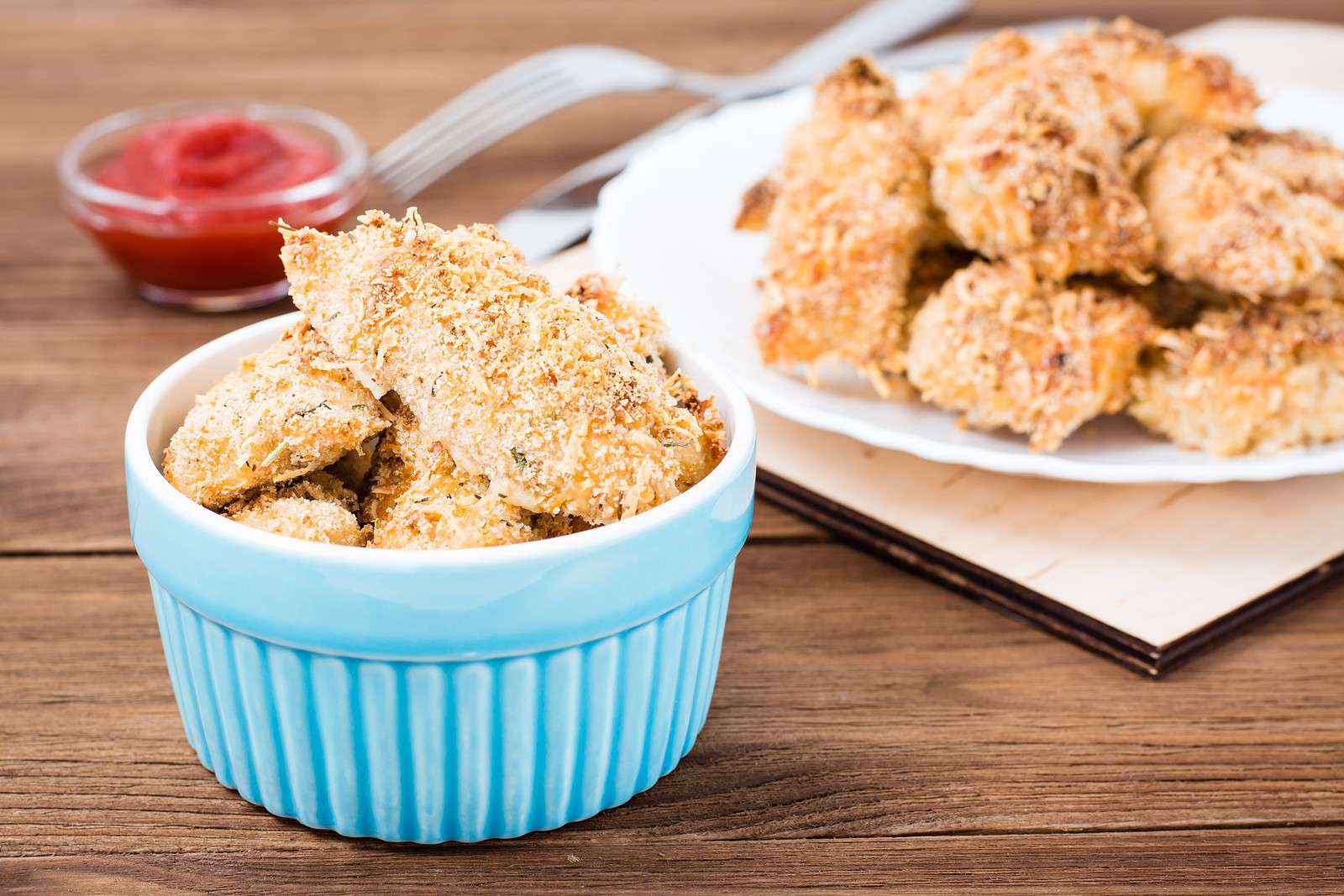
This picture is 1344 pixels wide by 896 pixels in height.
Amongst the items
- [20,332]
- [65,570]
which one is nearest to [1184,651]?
[65,570]

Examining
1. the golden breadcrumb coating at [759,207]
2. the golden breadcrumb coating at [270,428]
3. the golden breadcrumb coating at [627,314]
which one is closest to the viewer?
the golden breadcrumb coating at [270,428]

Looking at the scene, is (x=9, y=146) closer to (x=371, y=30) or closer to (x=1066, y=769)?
(x=371, y=30)

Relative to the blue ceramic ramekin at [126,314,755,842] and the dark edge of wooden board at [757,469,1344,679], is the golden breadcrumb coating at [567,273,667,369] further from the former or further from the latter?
the dark edge of wooden board at [757,469,1344,679]

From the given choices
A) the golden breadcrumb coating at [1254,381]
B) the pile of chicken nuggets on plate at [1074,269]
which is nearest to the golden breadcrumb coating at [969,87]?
the pile of chicken nuggets on plate at [1074,269]

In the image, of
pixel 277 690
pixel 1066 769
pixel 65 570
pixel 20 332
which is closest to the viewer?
pixel 277 690

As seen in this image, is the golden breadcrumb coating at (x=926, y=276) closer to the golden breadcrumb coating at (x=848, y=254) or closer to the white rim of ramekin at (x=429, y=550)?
the golden breadcrumb coating at (x=848, y=254)
